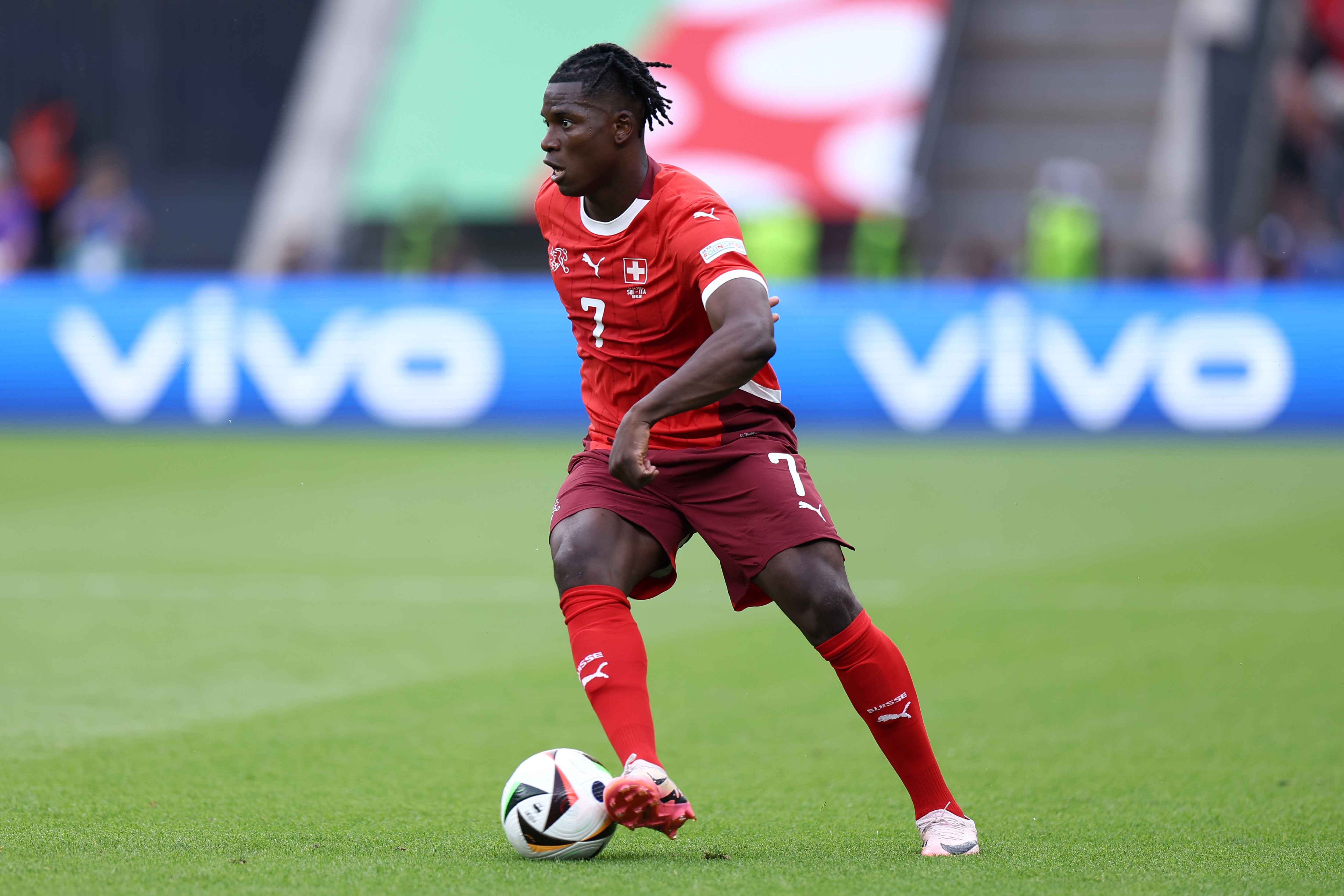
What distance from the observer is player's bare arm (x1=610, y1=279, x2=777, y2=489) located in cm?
399

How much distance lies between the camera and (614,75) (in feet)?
14.0

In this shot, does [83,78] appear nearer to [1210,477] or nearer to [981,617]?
[1210,477]

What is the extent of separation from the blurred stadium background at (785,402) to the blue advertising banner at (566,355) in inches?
1.5

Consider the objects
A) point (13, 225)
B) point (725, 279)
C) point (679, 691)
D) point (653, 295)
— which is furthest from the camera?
point (13, 225)

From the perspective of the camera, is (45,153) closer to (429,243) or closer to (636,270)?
(429,243)

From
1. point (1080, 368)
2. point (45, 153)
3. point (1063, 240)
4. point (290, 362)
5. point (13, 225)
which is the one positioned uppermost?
point (45, 153)

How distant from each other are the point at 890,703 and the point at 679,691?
90.7 inches

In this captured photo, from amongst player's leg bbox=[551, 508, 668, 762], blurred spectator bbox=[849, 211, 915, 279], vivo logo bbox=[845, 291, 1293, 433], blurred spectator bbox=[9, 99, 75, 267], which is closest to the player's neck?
player's leg bbox=[551, 508, 668, 762]

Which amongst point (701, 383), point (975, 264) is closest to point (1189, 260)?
point (975, 264)

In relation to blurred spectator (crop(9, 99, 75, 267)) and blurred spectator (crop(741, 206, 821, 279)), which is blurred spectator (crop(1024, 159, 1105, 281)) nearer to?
blurred spectator (crop(741, 206, 821, 279))

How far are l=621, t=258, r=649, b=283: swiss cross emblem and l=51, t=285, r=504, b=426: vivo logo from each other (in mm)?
10956

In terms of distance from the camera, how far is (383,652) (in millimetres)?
7129

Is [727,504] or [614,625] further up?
[727,504]

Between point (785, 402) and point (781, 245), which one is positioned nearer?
point (785, 402)
